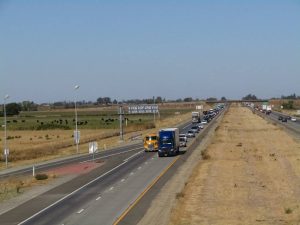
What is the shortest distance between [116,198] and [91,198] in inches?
63.0

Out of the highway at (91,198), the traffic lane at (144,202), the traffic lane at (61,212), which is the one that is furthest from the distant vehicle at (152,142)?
the traffic lane at (61,212)

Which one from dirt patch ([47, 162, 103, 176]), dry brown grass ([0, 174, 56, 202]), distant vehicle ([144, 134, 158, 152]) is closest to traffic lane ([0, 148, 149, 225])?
dirt patch ([47, 162, 103, 176])

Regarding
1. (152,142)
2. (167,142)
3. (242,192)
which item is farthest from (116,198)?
(152,142)

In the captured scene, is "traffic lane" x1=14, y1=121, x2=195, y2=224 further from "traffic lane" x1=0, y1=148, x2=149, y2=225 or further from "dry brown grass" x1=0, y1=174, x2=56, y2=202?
"dry brown grass" x1=0, y1=174, x2=56, y2=202

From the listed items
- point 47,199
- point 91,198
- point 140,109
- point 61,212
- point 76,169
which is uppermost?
point 140,109

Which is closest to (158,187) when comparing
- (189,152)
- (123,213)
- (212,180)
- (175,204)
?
(212,180)

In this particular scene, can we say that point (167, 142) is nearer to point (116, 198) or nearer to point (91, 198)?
point (91, 198)

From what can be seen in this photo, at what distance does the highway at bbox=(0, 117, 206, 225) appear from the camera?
88.5 feet

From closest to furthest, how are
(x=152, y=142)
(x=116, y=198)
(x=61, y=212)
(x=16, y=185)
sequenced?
(x=61, y=212)
(x=116, y=198)
(x=16, y=185)
(x=152, y=142)

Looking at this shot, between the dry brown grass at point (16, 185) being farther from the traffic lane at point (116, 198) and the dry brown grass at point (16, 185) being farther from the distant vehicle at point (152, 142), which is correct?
the distant vehicle at point (152, 142)

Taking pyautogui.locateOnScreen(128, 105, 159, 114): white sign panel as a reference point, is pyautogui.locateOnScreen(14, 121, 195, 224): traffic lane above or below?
below

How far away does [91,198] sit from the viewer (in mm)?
33125

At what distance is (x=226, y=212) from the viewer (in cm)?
2634

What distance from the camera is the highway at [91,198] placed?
26984mm
